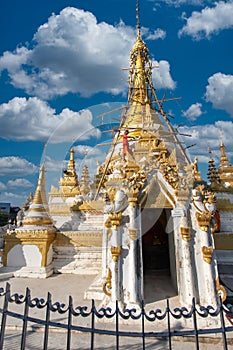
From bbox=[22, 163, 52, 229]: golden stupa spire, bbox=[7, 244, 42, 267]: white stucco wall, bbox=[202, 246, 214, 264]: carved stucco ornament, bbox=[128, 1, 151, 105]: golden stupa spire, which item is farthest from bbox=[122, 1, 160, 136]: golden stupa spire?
bbox=[202, 246, 214, 264]: carved stucco ornament

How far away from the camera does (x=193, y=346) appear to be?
4.25 m

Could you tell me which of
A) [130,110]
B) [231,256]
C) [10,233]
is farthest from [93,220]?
[130,110]

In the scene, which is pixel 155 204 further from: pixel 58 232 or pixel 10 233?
pixel 10 233

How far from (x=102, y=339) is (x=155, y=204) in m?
3.17

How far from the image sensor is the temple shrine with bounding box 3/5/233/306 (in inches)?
204

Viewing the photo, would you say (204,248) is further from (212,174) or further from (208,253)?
(212,174)

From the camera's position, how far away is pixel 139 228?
5469mm

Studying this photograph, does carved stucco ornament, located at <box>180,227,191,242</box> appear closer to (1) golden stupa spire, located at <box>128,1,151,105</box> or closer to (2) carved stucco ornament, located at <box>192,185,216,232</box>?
(2) carved stucco ornament, located at <box>192,185,216,232</box>

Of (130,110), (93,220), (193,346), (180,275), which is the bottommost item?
(193,346)

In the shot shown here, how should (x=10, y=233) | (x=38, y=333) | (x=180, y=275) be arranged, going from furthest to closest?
1. (x=10, y=233)
2. (x=180, y=275)
3. (x=38, y=333)

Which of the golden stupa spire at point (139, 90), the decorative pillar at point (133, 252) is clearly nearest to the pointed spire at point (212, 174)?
the golden stupa spire at point (139, 90)

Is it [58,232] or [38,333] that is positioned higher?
[58,232]

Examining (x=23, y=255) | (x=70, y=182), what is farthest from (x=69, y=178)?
(x=23, y=255)

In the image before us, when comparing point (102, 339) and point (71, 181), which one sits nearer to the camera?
point (102, 339)
